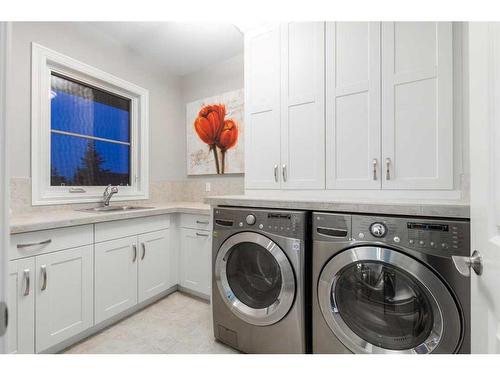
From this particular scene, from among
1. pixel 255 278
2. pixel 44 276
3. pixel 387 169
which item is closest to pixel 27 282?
pixel 44 276

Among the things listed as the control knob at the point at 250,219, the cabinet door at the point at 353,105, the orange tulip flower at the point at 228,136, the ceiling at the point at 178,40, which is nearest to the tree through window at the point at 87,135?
the ceiling at the point at 178,40

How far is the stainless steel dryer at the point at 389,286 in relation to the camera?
97cm

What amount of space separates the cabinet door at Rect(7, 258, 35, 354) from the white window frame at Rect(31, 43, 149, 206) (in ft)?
2.36

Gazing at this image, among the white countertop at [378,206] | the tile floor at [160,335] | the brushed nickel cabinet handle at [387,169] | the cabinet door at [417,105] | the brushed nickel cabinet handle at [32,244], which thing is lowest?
the tile floor at [160,335]

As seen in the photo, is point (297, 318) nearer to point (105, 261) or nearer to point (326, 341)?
point (326, 341)

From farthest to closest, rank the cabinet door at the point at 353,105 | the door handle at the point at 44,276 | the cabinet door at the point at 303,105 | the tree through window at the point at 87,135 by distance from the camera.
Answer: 1. the tree through window at the point at 87,135
2. the cabinet door at the point at 303,105
3. the cabinet door at the point at 353,105
4. the door handle at the point at 44,276

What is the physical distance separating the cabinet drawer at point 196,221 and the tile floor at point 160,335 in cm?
74

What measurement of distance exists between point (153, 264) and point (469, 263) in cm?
219

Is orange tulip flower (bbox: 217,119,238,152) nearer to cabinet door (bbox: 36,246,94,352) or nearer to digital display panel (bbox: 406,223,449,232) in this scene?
cabinet door (bbox: 36,246,94,352)

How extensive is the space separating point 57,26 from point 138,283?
2.28 meters

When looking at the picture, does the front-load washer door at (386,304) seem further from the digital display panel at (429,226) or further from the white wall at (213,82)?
the white wall at (213,82)

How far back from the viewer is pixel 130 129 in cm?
269

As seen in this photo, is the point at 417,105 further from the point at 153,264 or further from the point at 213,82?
the point at 153,264

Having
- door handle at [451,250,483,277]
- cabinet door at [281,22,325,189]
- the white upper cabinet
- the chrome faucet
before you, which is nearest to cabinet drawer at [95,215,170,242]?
the chrome faucet
